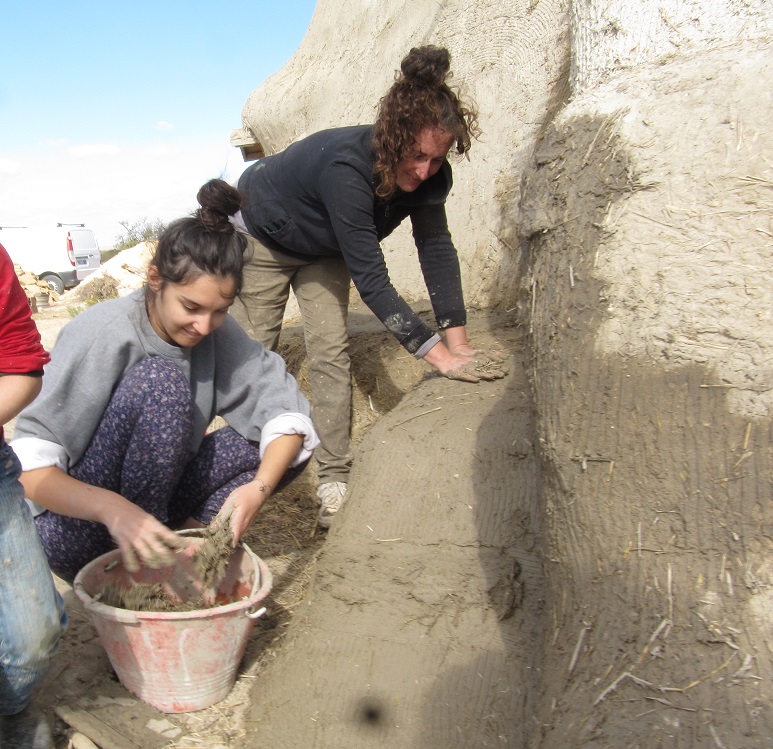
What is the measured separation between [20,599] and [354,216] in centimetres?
189

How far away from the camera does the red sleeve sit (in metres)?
1.68

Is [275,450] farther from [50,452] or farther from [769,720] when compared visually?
[769,720]

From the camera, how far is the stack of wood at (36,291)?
1440 cm

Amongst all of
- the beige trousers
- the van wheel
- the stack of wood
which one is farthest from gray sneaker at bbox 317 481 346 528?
the van wheel

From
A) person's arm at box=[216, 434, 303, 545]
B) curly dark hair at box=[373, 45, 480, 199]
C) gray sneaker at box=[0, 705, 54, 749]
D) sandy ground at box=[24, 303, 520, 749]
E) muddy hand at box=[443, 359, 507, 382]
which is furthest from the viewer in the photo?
muddy hand at box=[443, 359, 507, 382]

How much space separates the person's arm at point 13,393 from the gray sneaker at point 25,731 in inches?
33.8

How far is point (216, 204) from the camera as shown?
2.47m

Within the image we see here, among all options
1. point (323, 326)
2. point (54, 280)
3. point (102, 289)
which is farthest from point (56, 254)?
point (323, 326)

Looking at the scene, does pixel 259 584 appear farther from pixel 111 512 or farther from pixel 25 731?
pixel 25 731

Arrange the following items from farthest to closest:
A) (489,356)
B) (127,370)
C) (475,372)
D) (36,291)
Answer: (36,291), (489,356), (475,372), (127,370)

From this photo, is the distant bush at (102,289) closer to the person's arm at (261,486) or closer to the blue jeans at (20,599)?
the person's arm at (261,486)

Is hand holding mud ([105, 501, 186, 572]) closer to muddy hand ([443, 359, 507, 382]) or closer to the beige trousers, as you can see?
muddy hand ([443, 359, 507, 382])

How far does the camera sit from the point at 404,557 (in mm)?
2607

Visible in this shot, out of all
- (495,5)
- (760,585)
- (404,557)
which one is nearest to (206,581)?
(404,557)
